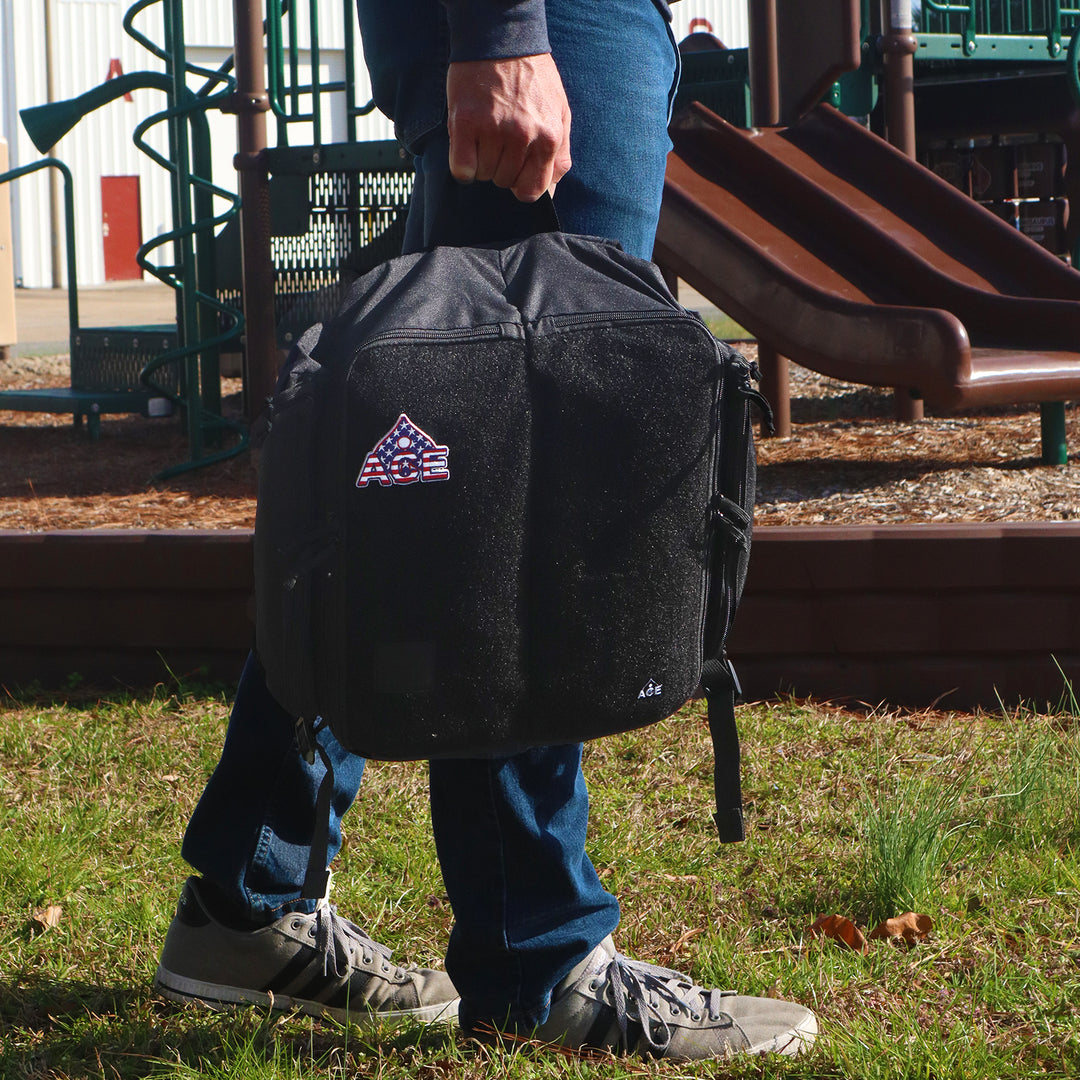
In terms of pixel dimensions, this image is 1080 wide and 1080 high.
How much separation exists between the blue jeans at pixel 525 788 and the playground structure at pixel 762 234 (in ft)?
8.39

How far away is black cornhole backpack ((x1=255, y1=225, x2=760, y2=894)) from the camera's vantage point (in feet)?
4.41

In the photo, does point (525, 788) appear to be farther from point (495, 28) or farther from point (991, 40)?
point (991, 40)

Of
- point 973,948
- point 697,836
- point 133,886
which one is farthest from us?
point 697,836

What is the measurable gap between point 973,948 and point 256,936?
3.28 feet

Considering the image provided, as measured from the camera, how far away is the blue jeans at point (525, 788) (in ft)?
5.18

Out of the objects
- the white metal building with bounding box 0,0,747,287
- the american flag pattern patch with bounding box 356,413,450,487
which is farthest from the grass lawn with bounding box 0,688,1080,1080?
the white metal building with bounding box 0,0,747,287

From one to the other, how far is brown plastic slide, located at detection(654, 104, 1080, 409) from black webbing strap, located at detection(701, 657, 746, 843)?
267 centimetres

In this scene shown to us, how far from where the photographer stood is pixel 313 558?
1.36 meters

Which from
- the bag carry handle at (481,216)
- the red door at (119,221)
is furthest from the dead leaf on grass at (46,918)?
the red door at (119,221)

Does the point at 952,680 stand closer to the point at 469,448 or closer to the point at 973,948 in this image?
the point at 973,948

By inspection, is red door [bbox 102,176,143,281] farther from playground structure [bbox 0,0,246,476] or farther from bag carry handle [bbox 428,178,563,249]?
bag carry handle [bbox 428,178,563,249]

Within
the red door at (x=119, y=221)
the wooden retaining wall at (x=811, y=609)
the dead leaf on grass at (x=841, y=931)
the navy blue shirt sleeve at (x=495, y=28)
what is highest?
the red door at (x=119, y=221)

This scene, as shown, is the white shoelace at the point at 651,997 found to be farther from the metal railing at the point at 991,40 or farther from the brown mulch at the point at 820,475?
the metal railing at the point at 991,40

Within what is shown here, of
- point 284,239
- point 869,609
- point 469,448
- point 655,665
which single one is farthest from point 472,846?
point 284,239
